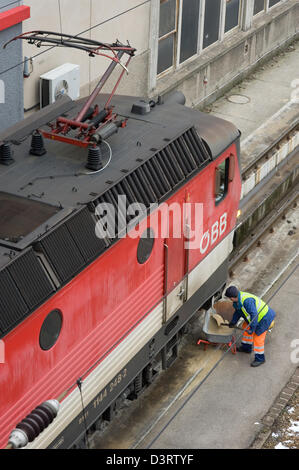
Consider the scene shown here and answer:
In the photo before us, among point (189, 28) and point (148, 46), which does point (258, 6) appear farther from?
point (148, 46)

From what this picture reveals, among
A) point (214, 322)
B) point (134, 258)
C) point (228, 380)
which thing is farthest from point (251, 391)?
point (134, 258)

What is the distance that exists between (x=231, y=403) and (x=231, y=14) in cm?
1366

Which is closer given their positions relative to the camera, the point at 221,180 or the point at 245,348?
the point at 221,180

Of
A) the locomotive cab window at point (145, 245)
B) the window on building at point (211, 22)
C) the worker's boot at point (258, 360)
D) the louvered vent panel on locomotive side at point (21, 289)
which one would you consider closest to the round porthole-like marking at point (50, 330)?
the louvered vent panel on locomotive side at point (21, 289)

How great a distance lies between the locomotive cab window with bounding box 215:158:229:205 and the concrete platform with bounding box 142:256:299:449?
260 centimetres

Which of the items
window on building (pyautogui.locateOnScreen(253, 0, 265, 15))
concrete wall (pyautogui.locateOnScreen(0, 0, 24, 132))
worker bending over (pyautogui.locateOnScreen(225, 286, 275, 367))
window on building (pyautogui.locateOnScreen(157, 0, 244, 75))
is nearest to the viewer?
worker bending over (pyautogui.locateOnScreen(225, 286, 275, 367))

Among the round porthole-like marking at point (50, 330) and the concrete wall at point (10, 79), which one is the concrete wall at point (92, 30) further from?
the round porthole-like marking at point (50, 330)

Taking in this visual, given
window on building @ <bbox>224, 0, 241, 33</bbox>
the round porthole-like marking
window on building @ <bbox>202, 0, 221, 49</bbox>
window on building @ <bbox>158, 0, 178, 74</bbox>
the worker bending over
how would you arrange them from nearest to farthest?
the round porthole-like marking < the worker bending over < window on building @ <bbox>158, 0, 178, 74</bbox> < window on building @ <bbox>202, 0, 221, 49</bbox> < window on building @ <bbox>224, 0, 241, 33</bbox>

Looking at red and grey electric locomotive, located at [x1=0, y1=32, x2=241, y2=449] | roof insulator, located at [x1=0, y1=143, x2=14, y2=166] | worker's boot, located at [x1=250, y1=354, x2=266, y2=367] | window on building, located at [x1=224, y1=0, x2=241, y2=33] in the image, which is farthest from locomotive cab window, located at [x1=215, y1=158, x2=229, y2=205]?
window on building, located at [x1=224, y1=0, x2=241, y2=33]

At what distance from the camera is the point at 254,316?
43.7 ft

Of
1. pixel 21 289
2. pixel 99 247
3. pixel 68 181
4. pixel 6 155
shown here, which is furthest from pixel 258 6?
pixel 21 289

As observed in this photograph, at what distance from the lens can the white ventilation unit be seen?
A: 674 inches

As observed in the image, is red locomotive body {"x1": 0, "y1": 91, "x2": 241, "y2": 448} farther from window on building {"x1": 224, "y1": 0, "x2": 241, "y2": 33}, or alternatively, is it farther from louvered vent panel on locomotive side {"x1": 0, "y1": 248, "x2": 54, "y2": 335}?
window on building {"x1": 224, "y1": 0, "x2": 241, "y2": 33}

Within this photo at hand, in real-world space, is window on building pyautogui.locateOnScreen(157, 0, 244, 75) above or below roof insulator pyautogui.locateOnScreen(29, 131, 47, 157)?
below
